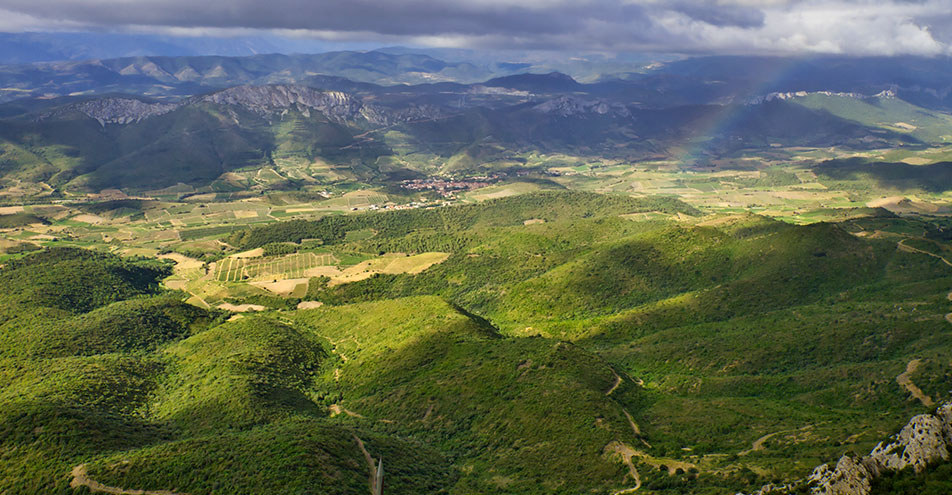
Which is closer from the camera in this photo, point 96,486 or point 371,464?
point 96,486

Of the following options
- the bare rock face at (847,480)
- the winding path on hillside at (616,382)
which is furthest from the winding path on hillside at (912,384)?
the bare rock face at (847,480)

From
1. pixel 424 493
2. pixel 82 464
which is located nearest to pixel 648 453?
pixel 424 493

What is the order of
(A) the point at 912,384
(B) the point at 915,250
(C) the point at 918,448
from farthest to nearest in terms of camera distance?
(B) the point at 915,250 → (A) the point at 912,384 → (C) the point at 918,448

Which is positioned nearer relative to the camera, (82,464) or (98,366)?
(82,464)

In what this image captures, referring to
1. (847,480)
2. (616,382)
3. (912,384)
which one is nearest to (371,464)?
(616,382)

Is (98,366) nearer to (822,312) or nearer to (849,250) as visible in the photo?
(822,312)

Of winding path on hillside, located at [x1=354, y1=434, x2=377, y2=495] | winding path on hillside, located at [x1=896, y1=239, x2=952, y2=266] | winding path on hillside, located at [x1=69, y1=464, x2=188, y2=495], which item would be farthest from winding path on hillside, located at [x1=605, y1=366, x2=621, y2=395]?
winding path on hillside, located at [x1=896, y1=239, x2=952, y2=266]

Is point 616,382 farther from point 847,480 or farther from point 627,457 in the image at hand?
point 847,480

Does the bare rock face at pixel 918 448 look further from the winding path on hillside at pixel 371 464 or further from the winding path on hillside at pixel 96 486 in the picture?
the winding path on hillside at pixel 96 486

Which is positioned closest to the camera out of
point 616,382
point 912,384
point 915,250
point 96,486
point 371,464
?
point 96,486
